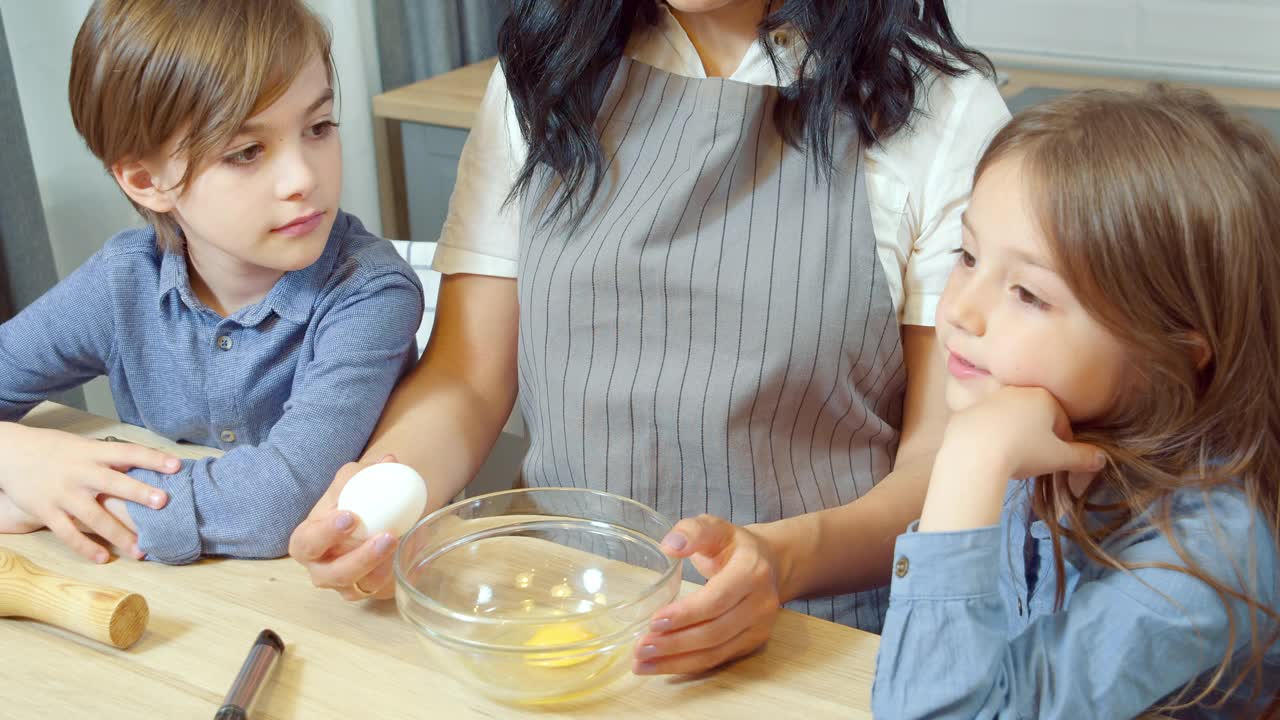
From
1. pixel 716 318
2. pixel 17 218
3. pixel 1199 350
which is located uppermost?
pixel 1199 350

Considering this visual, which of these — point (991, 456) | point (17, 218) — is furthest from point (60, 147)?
point (991, 456)

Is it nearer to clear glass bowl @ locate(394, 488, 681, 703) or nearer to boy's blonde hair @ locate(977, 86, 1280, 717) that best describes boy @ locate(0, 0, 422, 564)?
clear glass bowl @ locate(394, 488, 681, 703)

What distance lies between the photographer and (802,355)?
43.6 inches

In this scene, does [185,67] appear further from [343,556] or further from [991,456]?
[991,456]

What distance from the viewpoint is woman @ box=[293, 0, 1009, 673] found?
1.11 meters

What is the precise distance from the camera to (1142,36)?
2488 millimetres

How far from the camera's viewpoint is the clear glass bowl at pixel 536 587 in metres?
0.75

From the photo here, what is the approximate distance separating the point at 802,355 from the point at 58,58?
1342 mm

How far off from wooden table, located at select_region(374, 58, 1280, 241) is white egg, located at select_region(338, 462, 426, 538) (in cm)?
135

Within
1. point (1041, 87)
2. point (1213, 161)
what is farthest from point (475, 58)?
point (1213, 161)

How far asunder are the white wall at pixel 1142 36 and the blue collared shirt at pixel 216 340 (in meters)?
1.83

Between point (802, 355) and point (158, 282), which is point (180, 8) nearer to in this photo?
point (158, 282)

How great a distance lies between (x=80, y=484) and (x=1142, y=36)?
2.27m

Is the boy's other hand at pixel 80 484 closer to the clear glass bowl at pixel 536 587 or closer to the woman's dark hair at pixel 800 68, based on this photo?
the clear glass bowl at pixel 536 587
